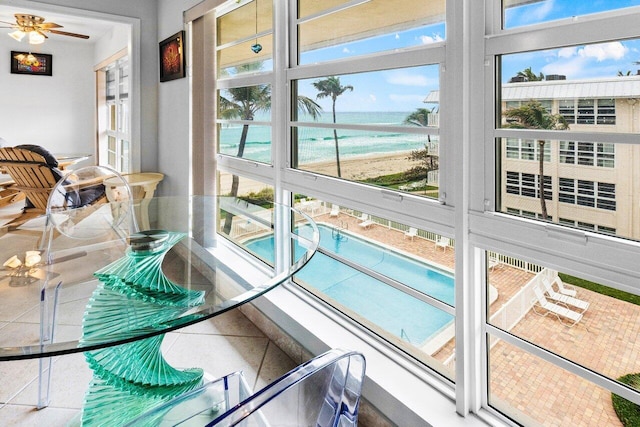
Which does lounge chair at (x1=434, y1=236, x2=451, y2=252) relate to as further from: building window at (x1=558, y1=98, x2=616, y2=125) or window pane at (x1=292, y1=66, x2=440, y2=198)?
building window at (x1=558, y1=98, x2=616, y2=125)

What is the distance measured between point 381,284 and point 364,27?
42.8 inches

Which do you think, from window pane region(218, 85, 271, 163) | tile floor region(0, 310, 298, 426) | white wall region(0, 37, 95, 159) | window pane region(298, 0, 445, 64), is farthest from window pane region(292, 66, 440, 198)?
white wall region(0, 37, 95, 159)

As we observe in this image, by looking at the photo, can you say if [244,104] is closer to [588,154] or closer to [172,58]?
[172,58]

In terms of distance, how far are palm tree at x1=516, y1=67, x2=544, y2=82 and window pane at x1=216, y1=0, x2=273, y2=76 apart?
1.51 meters

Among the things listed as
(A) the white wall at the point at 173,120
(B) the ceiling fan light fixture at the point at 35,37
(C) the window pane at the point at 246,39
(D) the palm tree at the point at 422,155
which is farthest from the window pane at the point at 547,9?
(B) the ceiling fan light fixture at the point at 35,37

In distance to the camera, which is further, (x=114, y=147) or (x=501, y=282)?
(x=114, y=147)

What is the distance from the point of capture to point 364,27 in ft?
5.48

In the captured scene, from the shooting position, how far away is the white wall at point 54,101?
640 centimetres

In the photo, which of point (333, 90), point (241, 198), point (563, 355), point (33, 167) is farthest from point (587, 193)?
point (33, 167)

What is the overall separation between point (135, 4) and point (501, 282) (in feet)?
12.8

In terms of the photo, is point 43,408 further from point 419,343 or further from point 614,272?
point 614,272

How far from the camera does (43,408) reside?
1716 mm

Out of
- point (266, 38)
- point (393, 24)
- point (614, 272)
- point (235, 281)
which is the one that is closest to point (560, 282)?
point (614, 272)

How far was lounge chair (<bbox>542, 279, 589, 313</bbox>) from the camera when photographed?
108 cm
